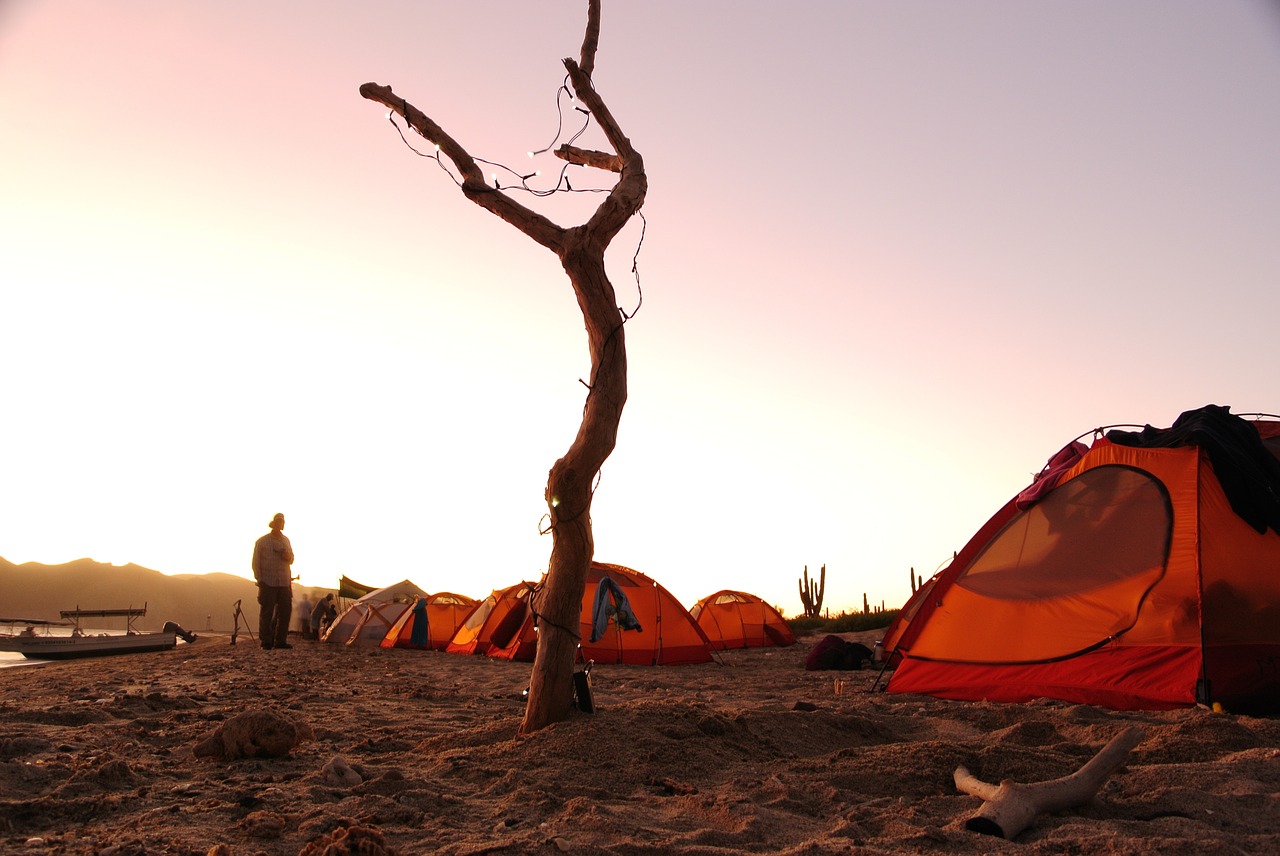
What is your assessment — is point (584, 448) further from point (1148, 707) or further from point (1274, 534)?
point (1274, 534)

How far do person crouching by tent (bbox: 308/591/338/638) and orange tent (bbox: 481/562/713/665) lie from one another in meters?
10.0

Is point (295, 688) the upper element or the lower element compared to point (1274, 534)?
lower

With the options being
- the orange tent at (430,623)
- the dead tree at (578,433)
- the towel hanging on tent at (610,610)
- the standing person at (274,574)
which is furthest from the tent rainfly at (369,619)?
the dead tree at (578,433)

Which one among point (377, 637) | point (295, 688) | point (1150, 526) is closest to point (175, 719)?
point (295, 688)

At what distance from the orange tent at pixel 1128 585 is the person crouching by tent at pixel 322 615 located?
1744 centimetres

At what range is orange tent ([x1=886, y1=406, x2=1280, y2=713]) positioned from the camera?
5.99 metres

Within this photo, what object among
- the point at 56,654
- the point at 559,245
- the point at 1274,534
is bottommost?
the point at 56,654

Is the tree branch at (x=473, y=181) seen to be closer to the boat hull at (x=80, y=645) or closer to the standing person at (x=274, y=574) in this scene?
the standing person at (x=274, y=574)

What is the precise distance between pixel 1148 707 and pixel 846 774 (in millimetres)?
3397

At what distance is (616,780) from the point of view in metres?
3.88

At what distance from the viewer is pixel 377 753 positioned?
15.1 ft

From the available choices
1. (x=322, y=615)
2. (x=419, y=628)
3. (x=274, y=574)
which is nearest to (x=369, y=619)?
(x=419, y=628)

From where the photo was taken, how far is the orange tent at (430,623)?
16.9 m

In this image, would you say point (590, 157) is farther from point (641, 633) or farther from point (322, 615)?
point (322, 615)
